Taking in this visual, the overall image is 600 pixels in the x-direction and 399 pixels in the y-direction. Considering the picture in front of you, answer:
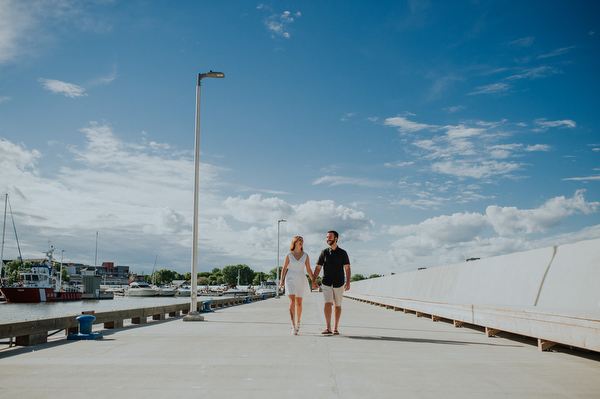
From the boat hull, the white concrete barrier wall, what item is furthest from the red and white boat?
the white concrete barrier wall

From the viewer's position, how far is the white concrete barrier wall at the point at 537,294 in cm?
661

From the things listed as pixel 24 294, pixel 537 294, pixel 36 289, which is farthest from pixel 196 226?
pixel 24 294

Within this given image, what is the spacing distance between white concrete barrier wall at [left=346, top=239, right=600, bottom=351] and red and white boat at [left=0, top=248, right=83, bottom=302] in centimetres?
7614

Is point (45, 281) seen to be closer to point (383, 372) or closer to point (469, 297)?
point (469, 297)

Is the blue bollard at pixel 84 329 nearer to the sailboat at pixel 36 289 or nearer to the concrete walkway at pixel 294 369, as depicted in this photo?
the concrete walkway at pixel 294 369

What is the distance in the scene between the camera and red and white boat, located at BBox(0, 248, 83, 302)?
2918 inches

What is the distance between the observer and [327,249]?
974 centimetres

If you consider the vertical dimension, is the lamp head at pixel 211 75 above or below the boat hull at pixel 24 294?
above

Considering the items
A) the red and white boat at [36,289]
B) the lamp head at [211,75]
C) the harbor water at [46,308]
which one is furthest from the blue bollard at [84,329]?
the red and white boat at [36,289]

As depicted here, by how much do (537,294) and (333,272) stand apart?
4.38 metres

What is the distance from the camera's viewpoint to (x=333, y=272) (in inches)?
374

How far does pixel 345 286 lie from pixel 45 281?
84031 mm

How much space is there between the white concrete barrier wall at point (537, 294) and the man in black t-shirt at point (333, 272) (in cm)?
307

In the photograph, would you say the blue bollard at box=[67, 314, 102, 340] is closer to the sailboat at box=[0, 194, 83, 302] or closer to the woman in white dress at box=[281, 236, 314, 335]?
the woman in white dress at box=[281, 236, 314, 335]
